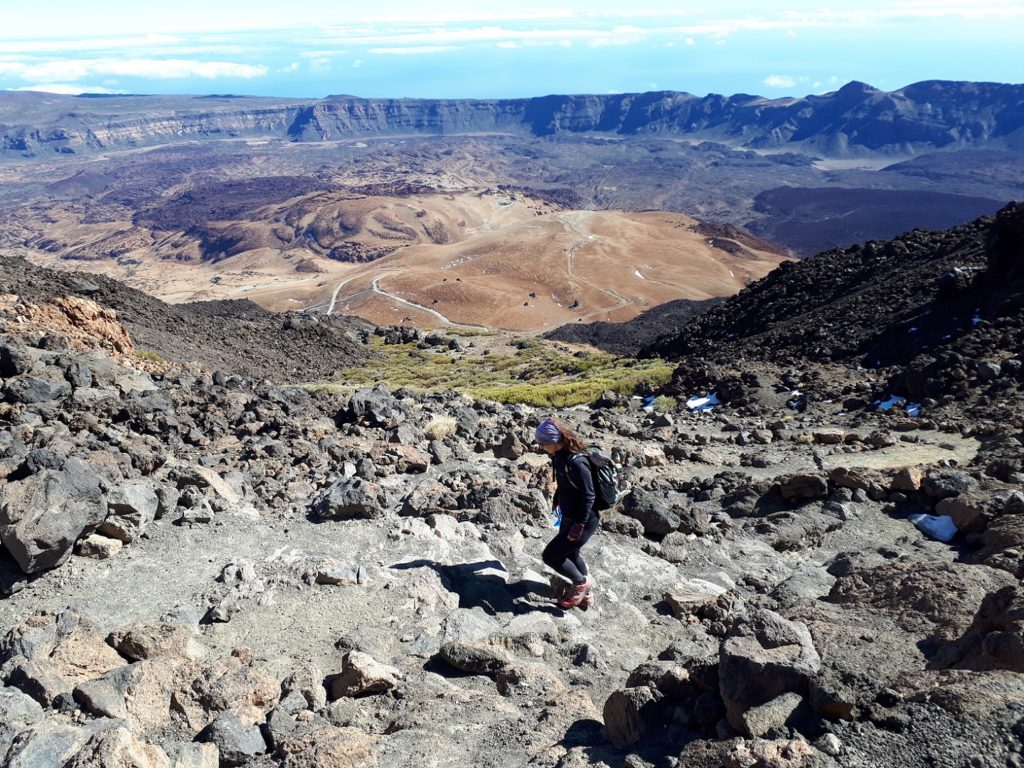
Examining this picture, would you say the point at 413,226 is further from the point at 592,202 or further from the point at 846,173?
the point at 846,173

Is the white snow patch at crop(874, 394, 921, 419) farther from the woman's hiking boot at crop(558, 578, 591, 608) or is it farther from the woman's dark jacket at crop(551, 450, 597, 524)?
the woman's dark jacket at crop(551, 450, 597, 524)

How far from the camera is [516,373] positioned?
27344mm

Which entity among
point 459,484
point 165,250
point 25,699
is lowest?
point 165,250

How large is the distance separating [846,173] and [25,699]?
184 metres

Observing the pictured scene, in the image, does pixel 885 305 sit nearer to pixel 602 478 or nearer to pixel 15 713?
pixel 602 478

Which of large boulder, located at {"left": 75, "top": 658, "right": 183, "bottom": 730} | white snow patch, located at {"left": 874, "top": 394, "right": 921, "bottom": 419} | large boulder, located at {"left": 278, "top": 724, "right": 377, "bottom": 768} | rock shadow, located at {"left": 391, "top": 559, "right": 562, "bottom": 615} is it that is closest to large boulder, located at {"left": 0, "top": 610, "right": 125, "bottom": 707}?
large boulder, located at {"left": 75, "top": 658, "right": 183, "bottom": 730}

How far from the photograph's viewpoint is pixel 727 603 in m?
6.26

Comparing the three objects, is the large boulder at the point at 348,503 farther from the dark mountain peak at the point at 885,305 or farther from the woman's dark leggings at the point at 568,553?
the dark mountain peak at the point at 885,305

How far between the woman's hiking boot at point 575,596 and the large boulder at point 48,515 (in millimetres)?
3866

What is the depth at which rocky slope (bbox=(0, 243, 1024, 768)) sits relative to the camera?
3746 mm

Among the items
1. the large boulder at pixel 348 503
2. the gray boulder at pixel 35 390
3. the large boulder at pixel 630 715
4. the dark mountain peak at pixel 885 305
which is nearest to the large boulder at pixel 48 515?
the large boulder at pixel 348 503

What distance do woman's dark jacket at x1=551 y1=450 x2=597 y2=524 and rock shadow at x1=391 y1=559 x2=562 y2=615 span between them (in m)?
0.86

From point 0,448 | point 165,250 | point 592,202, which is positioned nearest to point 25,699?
point 0,448

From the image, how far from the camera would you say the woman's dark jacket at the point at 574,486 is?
229 inches
